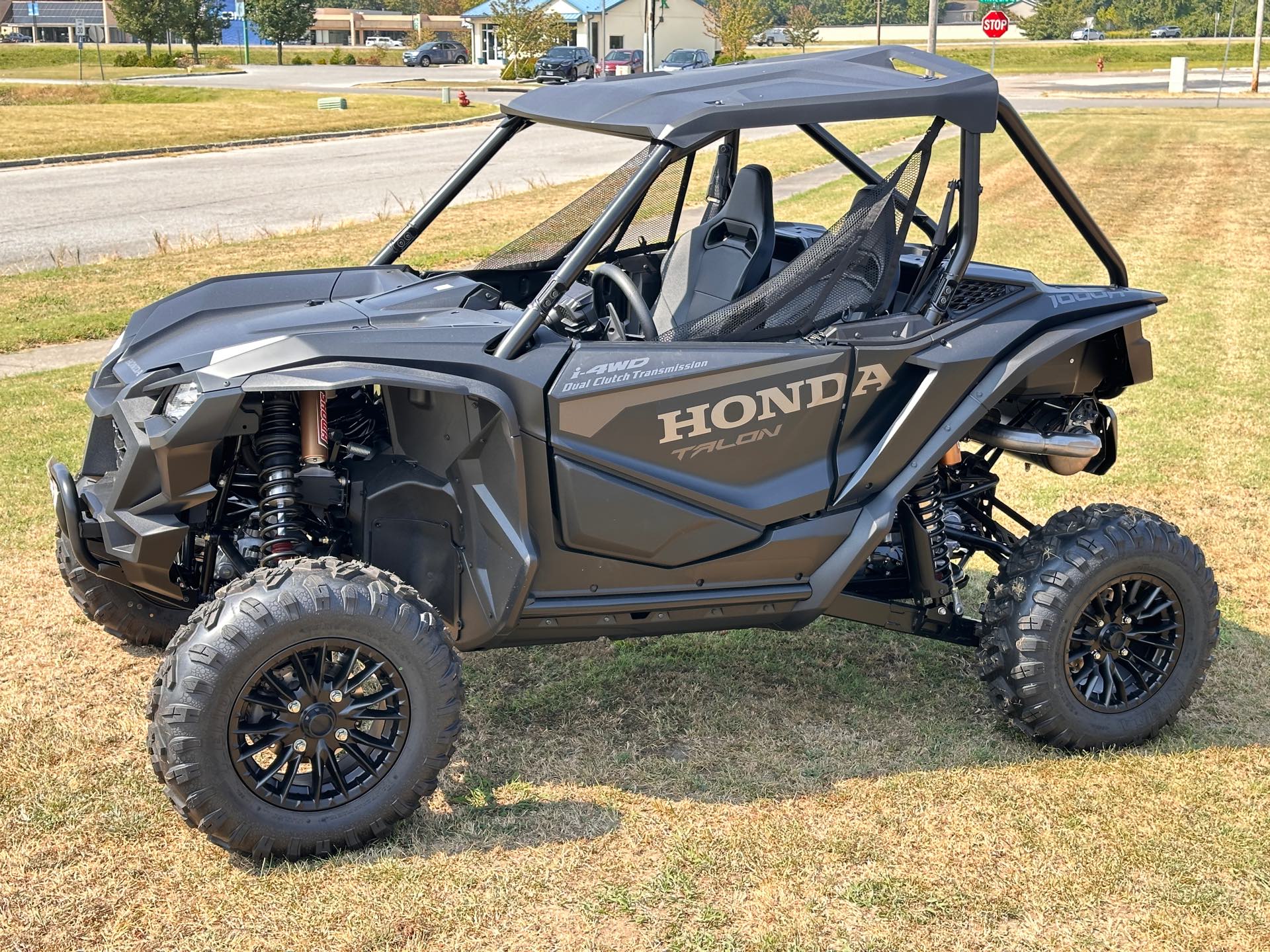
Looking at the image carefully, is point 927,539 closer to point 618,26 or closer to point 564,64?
point 564,64

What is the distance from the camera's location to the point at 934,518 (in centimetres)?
451

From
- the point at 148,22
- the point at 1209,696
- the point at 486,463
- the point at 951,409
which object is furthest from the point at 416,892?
the point at 148,22

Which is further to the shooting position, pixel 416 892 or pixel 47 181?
pixel 47 181

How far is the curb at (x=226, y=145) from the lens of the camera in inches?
920

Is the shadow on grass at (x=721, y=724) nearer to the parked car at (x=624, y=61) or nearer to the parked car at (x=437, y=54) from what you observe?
the parked car at (x=624, y=61)

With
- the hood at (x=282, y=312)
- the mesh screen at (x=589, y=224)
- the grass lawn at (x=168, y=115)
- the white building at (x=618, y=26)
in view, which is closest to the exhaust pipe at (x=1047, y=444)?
the mesh screen at (x=589, y=224)

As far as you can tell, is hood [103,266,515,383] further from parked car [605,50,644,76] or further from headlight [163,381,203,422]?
parked car [605,50,644,76]

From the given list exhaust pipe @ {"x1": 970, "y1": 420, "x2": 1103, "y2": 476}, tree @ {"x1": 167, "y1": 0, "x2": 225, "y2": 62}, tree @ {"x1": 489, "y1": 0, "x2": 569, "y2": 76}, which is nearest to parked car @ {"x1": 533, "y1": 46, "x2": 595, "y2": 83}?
tree @ {"x1": 489, "y1": 0, "x2": 569, "y2": 76}

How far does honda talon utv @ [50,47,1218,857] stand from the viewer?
12.0ft

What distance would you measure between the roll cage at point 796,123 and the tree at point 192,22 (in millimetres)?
67723

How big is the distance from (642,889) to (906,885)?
2.39ft

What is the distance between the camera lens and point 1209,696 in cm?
486

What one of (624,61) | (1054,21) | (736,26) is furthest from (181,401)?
(1054,21)

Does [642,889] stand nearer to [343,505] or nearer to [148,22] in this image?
[343,505]
